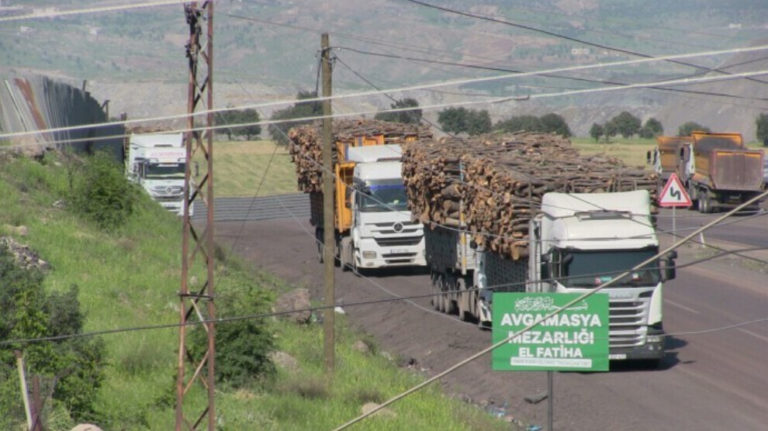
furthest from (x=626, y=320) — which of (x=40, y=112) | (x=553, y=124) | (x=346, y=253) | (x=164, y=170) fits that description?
(x=553, y=124)

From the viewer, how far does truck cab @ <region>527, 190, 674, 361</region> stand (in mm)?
20641

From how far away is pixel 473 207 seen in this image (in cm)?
2633

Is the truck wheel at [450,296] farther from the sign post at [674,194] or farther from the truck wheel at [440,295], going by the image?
the sign post at [674,194]

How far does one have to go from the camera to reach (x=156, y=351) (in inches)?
848

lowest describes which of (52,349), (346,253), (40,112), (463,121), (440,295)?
(440,295)

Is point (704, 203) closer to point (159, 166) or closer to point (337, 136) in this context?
point (337, 136)

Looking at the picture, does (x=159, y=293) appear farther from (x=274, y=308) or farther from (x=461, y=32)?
(x=461, y=32)

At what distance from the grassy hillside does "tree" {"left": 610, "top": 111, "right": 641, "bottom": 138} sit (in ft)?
259

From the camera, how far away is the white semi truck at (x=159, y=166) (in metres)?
51.4

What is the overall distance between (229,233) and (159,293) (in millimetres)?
27153

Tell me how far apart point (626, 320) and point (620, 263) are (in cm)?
109

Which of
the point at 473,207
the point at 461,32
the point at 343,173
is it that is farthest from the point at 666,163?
the point at 461,32

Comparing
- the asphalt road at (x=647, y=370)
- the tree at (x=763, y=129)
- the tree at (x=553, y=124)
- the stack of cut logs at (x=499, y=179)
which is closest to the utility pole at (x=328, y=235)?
the asphalt road at (x=647, y=370)

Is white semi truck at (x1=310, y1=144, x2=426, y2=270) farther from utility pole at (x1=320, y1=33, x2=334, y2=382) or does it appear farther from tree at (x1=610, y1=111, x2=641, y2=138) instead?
tree at (x1=610, y1=111, x2=641, y2=138)
